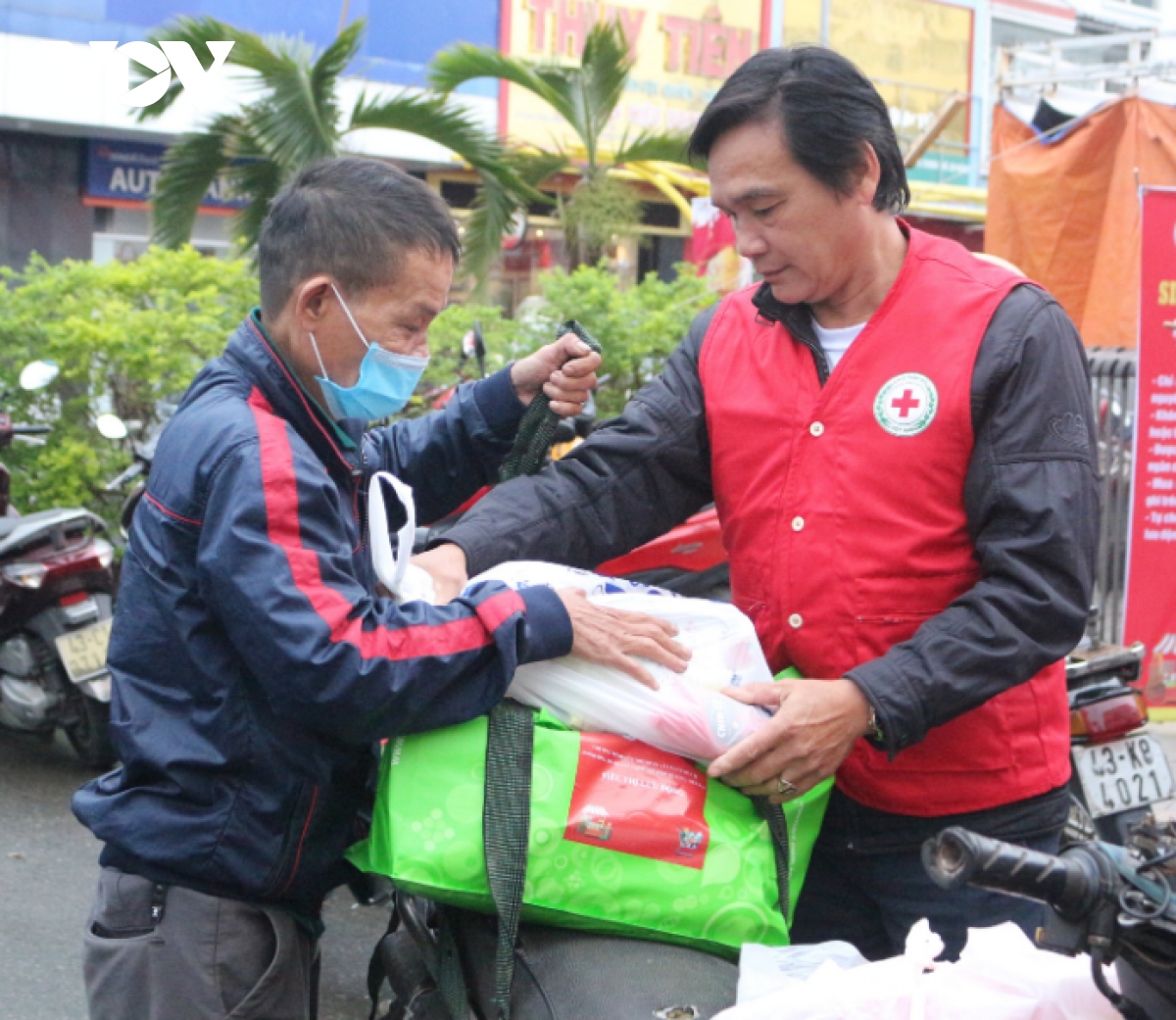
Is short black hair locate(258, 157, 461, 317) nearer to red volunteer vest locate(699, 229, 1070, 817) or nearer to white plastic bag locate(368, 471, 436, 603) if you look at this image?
white plastic bag locate(368, 471, 436, 603)

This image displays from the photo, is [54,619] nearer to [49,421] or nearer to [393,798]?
[49,421]

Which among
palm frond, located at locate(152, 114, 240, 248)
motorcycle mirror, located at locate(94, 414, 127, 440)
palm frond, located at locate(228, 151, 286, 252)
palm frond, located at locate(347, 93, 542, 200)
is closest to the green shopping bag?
motorcycle mirror, located at locate(94, 414, 127, 440)

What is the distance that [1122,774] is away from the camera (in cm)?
379

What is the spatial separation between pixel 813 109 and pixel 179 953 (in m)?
1.40

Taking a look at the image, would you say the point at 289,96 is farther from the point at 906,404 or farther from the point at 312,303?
the point at 906,404

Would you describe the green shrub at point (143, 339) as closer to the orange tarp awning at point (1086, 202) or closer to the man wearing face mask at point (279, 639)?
the orange tarp awning at point (1086, 202)

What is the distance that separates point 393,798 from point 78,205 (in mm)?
15708

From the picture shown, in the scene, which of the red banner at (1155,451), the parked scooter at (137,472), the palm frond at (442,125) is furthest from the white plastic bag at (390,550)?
the palm frond at (442,125)

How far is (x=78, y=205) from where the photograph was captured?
51.9 feet

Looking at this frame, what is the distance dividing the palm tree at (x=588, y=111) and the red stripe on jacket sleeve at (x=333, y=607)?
26.7ft

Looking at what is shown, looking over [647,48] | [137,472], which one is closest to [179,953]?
[137,472]

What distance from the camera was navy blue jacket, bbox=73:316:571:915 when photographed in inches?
63.0

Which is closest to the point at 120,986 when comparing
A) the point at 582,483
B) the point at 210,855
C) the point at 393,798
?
the point at 210,855

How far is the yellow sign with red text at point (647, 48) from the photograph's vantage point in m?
17.2
